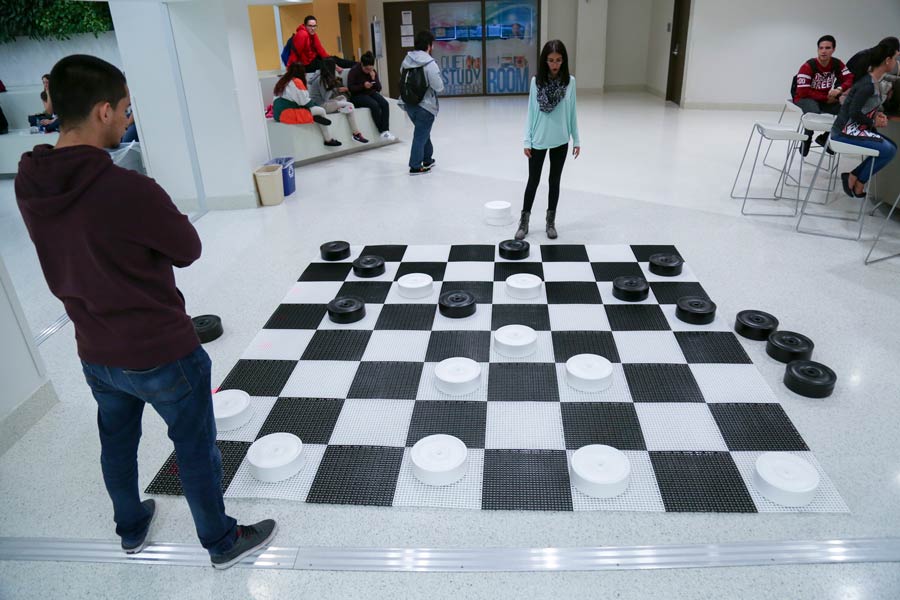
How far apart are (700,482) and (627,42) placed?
10.5 metres

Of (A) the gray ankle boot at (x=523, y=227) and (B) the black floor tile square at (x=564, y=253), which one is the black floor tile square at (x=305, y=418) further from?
(A) the gray ankle boot at (x=523, y=227)

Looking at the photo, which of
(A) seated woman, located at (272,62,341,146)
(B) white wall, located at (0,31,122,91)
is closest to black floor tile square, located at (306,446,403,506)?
(A) seated woman, located at (272,62,341,146)

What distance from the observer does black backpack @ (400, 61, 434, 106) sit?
18.0ft

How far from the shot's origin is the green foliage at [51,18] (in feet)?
21.5

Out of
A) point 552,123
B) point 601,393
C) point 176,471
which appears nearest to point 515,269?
point 552,123

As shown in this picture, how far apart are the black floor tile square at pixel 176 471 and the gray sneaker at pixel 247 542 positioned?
27 cm

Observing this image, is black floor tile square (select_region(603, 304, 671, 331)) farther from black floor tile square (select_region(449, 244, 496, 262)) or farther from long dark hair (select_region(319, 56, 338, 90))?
long dark hair (select_region(319, 56, 338, 90))

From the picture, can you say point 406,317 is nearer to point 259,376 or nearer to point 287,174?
point 259,376

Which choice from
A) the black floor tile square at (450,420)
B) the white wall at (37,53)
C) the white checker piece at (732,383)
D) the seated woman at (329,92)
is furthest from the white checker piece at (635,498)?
the white wall at (37,53)

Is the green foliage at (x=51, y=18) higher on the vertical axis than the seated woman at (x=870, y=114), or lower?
higher

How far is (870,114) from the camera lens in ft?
12.9

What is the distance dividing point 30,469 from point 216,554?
952 mm

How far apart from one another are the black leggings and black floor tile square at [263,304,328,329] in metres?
1.57

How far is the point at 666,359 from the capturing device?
8.29 feet
